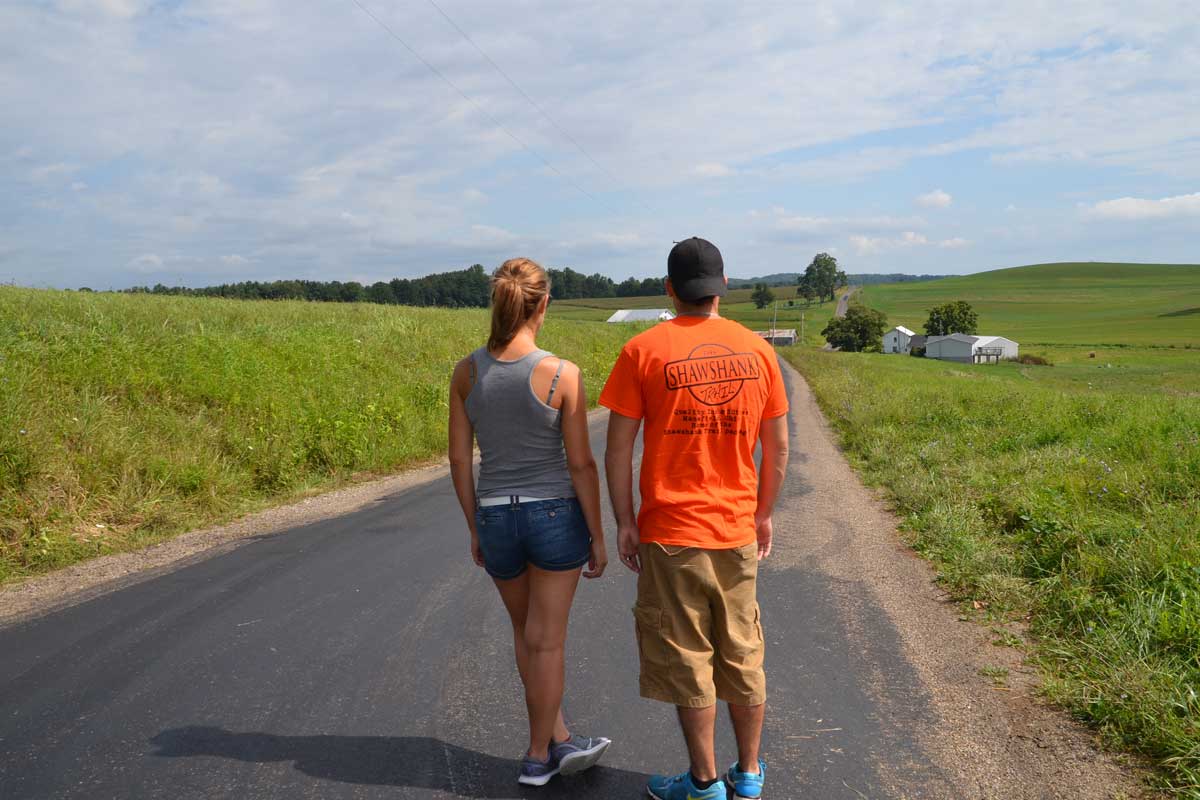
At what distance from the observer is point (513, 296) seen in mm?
2887

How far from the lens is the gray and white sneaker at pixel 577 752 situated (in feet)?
10.2

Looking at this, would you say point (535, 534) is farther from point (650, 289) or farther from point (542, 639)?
point (650, 289)

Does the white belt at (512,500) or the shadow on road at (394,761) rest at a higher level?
the white belt at (512,500)

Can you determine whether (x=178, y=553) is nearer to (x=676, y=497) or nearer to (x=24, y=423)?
(x=24, y=423)

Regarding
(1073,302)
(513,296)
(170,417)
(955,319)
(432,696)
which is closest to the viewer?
(513,296)

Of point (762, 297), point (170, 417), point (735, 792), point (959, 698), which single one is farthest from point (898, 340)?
point (735, 792)

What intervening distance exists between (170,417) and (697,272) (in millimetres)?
8877

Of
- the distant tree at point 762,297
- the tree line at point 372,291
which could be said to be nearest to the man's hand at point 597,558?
the tree line at point 372,291

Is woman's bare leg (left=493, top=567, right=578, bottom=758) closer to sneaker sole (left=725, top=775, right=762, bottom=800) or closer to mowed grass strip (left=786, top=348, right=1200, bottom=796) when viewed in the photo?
sneaker sole (left=725, top=775, right=762, bottom=800)

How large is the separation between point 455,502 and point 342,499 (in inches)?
56.1

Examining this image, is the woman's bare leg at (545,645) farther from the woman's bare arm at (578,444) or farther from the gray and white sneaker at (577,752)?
the woman's bare arm at (578,444)

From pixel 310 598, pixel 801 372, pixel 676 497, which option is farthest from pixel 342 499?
pixel 801 372

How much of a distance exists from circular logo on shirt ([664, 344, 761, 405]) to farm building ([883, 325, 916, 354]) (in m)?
108

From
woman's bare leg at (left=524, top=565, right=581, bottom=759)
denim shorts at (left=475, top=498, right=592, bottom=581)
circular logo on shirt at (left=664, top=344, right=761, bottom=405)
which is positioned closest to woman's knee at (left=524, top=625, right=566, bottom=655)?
woman's bare leg at (left=524, top=565, right=581, bottom=759)
